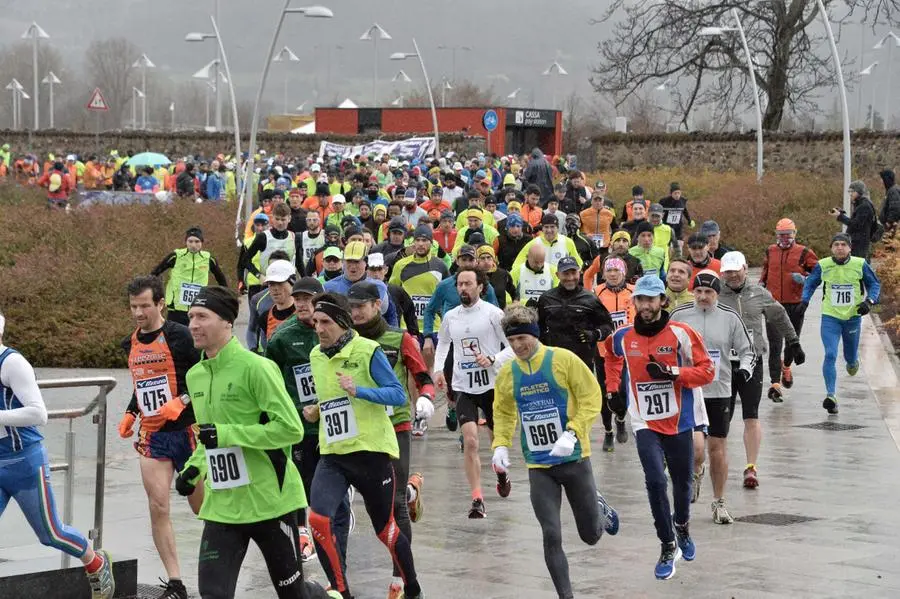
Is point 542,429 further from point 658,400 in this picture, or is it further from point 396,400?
point 658,400

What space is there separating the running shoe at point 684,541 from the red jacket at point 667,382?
0.61 meters

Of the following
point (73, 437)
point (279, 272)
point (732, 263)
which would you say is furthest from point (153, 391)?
point (732, 263)

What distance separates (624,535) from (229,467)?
4.35m

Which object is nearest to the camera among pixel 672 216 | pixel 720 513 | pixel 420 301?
pixel 720 513

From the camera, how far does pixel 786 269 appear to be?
16953 mm

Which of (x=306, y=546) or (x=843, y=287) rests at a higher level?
(x=843, y=287)

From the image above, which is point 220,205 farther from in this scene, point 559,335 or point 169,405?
point 169,405

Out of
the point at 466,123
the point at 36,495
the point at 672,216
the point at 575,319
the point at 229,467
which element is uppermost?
the point at 466,123

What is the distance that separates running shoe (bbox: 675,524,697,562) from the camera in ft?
32.1

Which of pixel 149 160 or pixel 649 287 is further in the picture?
pixel 149 160

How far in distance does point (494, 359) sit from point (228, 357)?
4875 mm

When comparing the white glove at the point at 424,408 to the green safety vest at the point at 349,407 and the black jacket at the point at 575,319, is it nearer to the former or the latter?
the green safety vest at the point at 349,407

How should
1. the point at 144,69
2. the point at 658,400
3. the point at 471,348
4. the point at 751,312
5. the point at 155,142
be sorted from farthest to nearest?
1. the point at 144,69
2. the point at 155,142
3. the point at 751,312
4. the point at 471,348
5. the point at 658,400

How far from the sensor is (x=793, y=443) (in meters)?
14.9
